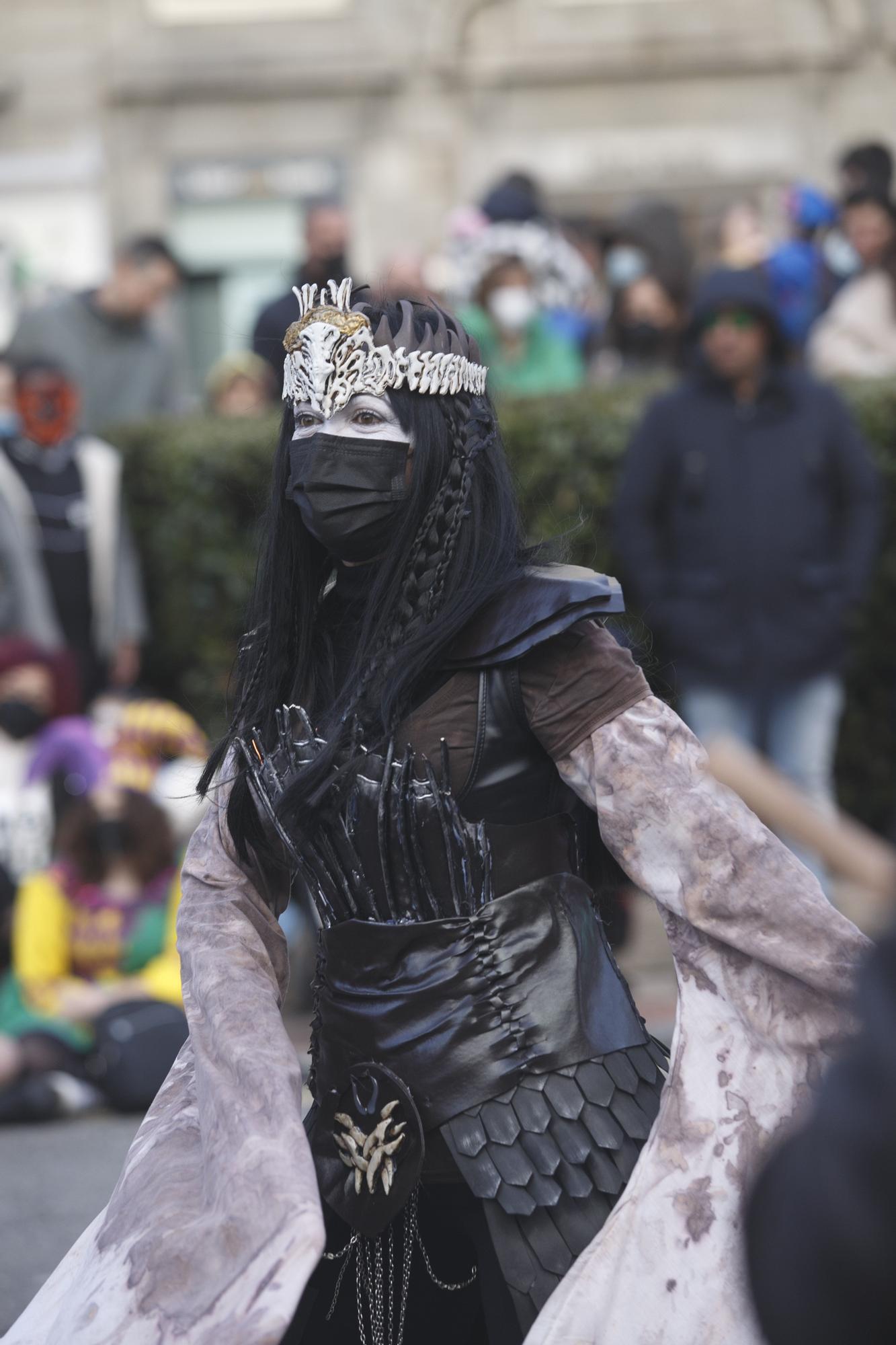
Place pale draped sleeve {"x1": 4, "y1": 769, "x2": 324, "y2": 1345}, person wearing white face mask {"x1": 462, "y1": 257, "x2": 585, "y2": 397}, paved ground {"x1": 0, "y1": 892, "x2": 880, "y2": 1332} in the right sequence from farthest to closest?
1. person wearing white face mask {"x1": 462, "y1": 257, "x2": 585, "y2": 397}
2. paved ground {"x1": 0, "y1": 892, "x2": 880, "y2": 1332}
3. pale draped sleeve {"x1": 4, "y1": 769, "x2": 324, "y2": 1345}

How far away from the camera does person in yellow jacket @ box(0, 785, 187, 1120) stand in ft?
20.1

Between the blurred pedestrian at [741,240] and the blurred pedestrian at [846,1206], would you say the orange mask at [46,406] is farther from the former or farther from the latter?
the blurred pedestrian at [846,1206]

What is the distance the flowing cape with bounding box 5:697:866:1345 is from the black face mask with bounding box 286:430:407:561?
451 millimetres

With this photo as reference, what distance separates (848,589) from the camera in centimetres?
656

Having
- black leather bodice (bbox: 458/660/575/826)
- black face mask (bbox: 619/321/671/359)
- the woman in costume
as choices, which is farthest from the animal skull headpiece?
black face mask (bbox: 619/321/671/359)

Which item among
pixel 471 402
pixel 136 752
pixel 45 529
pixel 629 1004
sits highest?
pixel 471 402

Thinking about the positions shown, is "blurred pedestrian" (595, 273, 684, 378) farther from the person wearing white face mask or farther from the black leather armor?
the black leather armor

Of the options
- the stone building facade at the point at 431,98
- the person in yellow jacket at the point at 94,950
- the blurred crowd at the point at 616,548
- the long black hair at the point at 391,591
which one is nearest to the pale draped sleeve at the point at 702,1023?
the long black hair at the point at 391,591

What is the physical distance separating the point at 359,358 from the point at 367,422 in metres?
0.09

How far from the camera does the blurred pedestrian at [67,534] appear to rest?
7730 mm

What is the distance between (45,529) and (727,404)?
2808 millimetres

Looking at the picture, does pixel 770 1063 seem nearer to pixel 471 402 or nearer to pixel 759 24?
pixel 471 402

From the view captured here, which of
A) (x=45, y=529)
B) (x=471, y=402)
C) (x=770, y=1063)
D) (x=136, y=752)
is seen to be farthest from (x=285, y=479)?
(x=45, y=529)

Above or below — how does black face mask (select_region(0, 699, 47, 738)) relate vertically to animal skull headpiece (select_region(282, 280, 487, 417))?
below
